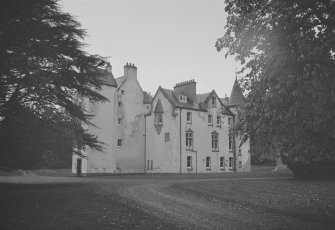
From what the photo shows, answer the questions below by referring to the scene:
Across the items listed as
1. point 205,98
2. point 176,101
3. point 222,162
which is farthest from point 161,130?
point 222,162

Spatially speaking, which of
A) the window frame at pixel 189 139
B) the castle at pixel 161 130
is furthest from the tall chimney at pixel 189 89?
the window frame at pixel 189 139

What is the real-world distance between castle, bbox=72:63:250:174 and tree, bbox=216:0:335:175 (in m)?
35.1

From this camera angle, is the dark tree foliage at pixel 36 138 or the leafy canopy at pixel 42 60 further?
the dark tree foliage at pixel 36 138

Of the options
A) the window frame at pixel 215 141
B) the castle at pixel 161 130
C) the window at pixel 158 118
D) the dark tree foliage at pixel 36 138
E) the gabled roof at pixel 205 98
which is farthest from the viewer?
the window frame at pixel 215 141

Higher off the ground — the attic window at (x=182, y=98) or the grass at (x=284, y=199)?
the attic window at (x=182, y=98)

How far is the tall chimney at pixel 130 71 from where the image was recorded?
50625 millimetres

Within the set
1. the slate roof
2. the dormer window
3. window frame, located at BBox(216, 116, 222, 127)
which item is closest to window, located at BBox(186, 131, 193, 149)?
the slate roof

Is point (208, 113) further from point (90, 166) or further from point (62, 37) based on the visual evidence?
point (62, 37)

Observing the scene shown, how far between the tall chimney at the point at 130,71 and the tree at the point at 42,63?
27009mm

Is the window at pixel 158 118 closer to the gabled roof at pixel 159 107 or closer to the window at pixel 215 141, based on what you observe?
the gabled roof at pixel 159 107

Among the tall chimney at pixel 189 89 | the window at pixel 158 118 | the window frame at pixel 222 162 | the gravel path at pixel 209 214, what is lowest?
the gravel path at pixel 209 214

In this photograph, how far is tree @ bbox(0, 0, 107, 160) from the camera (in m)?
17.6

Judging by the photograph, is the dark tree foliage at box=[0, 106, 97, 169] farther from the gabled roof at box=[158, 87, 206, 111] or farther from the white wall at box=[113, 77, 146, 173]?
the gabled roof at box=[158, 87, 206, 111]

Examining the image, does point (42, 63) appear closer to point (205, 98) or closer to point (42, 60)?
point (42, 60)
